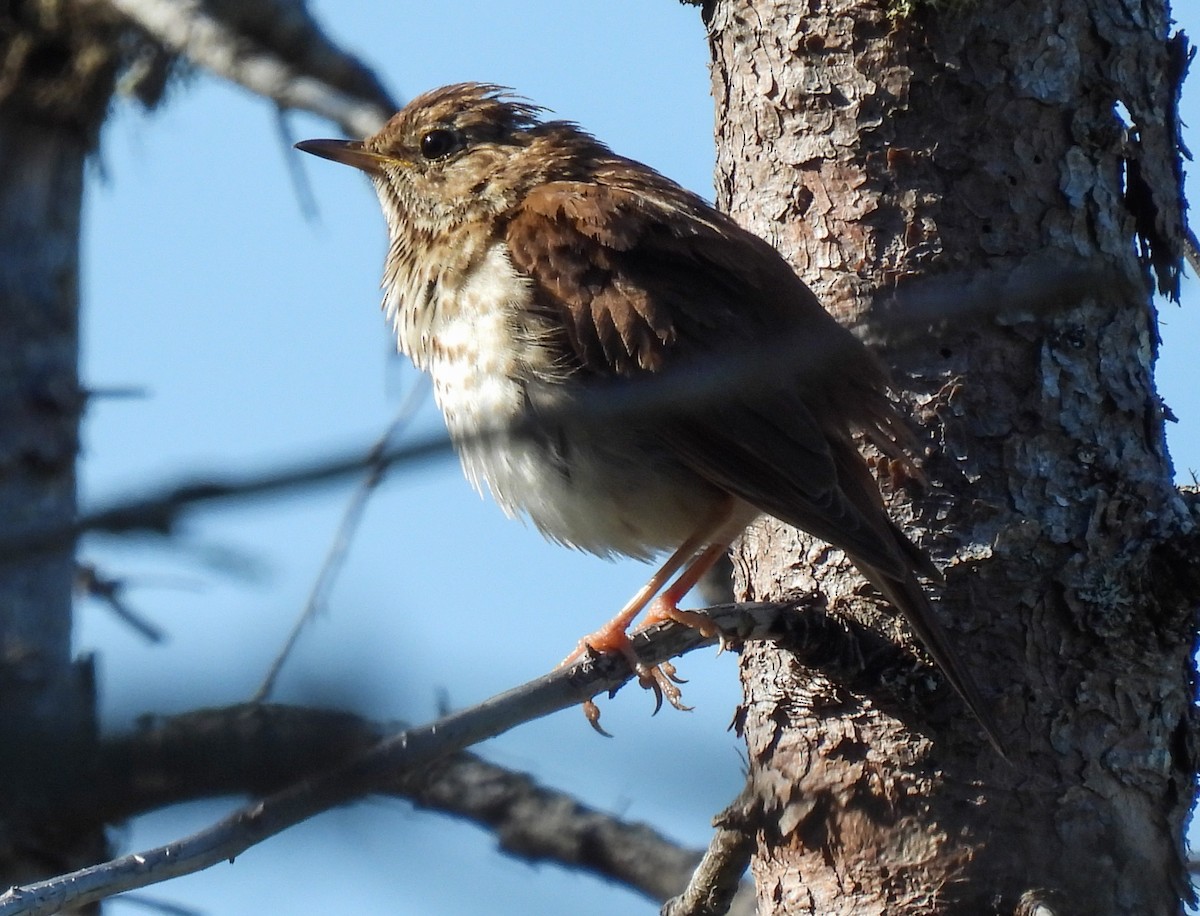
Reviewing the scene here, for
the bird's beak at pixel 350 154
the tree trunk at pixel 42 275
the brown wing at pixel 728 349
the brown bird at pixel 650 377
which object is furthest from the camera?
the tree trunk at pixel 42 275

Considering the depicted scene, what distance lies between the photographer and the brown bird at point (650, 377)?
3766mm

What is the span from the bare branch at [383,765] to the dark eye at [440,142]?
2314 millimetres

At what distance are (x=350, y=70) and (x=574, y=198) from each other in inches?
38.5

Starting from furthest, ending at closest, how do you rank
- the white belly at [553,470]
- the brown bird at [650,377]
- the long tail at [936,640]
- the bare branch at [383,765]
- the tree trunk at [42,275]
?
the tree trunk at [42,275], the white belly at [553,470], the brown bird at [650,377], the long tail at [936,640], the bare branch at [383,765]

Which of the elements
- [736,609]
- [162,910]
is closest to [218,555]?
[736,609]

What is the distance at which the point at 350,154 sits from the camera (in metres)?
5.54

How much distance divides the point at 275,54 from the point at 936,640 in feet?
9.58

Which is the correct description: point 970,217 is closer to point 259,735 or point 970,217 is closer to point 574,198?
point 574,198

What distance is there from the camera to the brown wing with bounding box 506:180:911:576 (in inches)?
148

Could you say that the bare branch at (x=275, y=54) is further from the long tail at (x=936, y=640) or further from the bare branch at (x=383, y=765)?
the long tail at (x=936, y=640)

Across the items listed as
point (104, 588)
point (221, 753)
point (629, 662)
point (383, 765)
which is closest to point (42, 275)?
point (104, 588)

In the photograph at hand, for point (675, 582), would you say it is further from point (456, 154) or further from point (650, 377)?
point (456, 154)

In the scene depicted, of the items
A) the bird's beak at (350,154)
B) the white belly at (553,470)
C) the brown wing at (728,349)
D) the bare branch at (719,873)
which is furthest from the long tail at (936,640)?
the bird's beak at (350,154)

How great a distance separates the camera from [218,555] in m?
1.13
